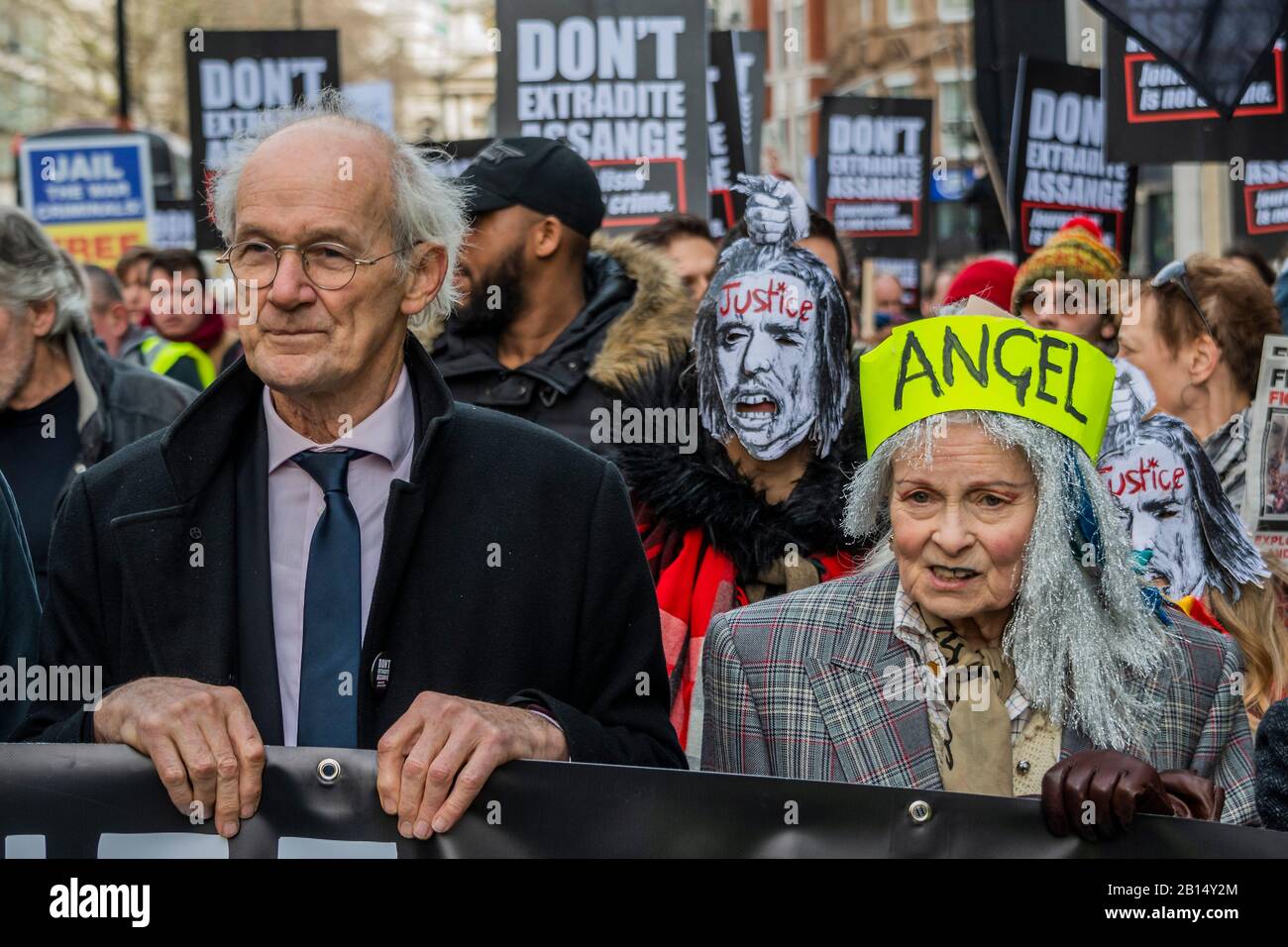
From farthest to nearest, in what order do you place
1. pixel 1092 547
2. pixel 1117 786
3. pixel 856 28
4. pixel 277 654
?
1. pixel 856 28
2. pixel 1092 547
3. pixel 277 654
4. pixel 1117 786

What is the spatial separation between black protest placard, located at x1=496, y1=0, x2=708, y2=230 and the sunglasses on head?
2.80 metres

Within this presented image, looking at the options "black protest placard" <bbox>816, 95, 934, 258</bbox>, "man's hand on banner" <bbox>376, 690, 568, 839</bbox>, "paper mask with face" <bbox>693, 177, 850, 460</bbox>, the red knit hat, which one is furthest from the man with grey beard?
"black protest placard" <bbox>816, 95, 934, 258</bbox>

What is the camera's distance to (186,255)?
1017 centimetres

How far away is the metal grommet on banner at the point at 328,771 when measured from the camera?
9.20ft

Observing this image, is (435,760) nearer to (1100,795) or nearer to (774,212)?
(1100,795)

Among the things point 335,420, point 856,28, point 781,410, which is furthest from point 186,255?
point 856,28

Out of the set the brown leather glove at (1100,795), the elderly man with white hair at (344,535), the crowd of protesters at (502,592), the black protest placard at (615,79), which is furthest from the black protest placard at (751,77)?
the brown leather glove at (1100,795)

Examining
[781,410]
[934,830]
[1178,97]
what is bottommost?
[934,830]

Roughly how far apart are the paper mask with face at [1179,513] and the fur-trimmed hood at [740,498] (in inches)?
29.8

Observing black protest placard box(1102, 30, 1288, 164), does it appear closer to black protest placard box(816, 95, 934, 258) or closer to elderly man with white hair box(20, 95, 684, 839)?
elderly man with white hair box(20, 95, 684, 839)

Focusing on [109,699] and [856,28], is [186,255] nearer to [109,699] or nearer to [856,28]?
[109,699]

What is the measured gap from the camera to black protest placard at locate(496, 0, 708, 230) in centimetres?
796

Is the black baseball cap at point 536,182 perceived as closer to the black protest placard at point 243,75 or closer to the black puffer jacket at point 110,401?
the black puffer jacket at point 110,401

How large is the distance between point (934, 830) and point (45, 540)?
3043 millimetres
